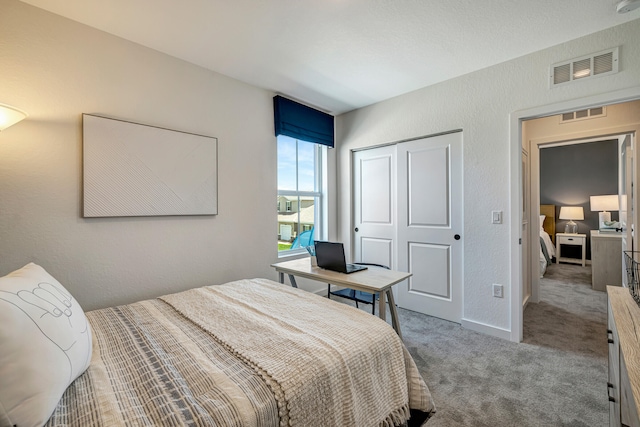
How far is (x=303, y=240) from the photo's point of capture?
3.56 metres

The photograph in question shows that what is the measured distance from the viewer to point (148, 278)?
2.18 meters

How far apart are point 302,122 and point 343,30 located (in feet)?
4.39

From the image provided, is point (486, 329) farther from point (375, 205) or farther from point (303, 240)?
point (303, 240)

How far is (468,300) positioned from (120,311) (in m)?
2.89

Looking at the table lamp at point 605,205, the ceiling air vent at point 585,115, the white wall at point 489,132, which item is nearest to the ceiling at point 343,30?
the white wall at point 489,132

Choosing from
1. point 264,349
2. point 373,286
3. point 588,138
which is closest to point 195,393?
point 264,349

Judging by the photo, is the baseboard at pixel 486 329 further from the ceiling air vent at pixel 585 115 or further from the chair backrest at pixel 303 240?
the ceiling air vent at pixel 585 115

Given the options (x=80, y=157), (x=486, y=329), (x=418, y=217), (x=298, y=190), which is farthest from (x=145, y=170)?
(x=486, y=329)

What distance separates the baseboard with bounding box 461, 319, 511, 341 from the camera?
8.11 ft

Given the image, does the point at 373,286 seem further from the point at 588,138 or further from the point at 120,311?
the point at 588,138

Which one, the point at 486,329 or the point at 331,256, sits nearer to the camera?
the point at 331,256

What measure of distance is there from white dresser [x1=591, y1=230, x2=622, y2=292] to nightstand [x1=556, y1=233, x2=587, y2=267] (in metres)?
1.81

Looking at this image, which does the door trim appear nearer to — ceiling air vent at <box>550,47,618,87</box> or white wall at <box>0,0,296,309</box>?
ceiling air vent at <box>550,47,618,87</box>

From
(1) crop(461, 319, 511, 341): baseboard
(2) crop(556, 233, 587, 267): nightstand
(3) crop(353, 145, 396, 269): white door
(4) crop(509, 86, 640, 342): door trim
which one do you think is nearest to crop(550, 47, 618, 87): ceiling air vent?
(4) crop(509, 86, 640, 342): door trim
